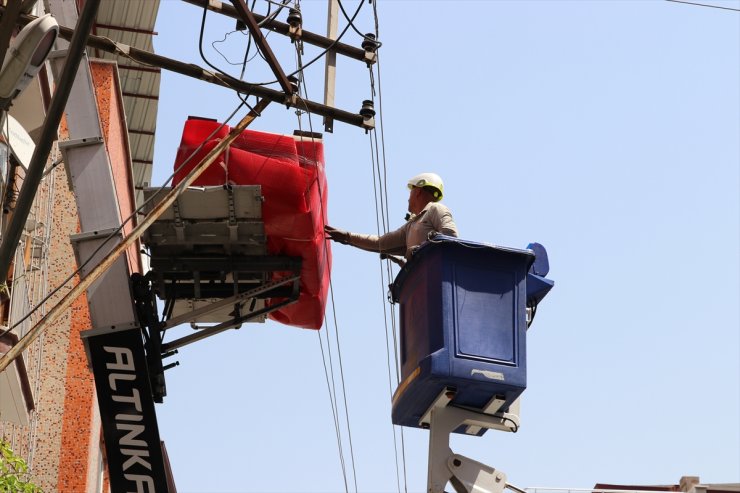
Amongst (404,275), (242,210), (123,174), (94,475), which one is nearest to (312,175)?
(242,210)

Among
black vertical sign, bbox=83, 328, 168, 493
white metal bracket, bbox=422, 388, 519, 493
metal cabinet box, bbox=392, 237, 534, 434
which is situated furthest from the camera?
black vertical sign, bbox=83, 328, 168, 493

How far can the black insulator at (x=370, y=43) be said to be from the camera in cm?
1373

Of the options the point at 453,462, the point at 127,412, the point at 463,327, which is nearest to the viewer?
the point at 463,327

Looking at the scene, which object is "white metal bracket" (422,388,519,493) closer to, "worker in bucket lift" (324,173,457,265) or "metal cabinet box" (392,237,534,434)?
"metal cabinet box" (392,237,534,434)

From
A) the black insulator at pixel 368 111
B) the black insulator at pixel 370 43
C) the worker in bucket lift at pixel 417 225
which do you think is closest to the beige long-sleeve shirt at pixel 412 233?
the worker in bucket lift at pixel 417 225

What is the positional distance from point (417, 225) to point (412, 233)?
0.27 feet

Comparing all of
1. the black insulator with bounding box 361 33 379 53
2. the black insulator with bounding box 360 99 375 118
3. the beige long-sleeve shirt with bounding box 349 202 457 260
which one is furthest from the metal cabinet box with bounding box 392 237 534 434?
the black insulator with bounding box 361 33 379 53

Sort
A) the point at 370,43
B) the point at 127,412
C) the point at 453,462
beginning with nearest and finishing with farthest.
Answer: the point at 453,462 → the point at 127,412 → the point at 370,43

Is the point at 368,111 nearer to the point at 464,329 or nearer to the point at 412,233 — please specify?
the point at 412,233

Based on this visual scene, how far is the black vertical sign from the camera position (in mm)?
11273

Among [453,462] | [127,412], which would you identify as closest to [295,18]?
[127,412]

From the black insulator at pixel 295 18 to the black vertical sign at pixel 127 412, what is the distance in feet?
13.6

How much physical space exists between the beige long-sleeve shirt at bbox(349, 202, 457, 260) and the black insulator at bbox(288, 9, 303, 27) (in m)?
3.16

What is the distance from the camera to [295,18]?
45.1 ft
